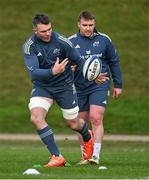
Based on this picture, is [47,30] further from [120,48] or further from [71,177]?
[120,48]

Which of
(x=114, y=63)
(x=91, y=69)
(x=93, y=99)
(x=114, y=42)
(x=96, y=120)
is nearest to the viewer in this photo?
(x=91, y=69)

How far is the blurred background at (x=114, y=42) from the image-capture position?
84.3 feet

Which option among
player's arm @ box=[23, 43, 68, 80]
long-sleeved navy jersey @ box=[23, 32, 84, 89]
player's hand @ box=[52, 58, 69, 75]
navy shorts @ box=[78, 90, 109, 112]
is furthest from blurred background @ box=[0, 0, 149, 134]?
player's hand @ box=[52, 58, 69, 75]

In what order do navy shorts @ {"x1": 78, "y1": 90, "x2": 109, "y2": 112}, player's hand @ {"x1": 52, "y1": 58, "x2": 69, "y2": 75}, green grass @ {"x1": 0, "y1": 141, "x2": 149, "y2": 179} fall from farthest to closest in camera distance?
1. navy shorts @ {"x1": 78, "y1": 90, "x2": 109, "y2": 112}
2. player's hand @ {"x1": 52, "y1": 58, "x2": 69, "y2": 75}
3. green grass @ {"x1": 0, "y1": 141, "x2": 149, "y2": 179}

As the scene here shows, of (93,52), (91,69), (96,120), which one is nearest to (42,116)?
(91,69)

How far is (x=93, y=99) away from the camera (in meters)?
14.1

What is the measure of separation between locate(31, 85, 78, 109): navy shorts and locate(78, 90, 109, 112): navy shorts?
0.59m

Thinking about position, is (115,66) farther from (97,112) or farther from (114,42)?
(114,42)

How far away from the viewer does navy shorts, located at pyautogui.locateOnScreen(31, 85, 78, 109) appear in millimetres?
13281

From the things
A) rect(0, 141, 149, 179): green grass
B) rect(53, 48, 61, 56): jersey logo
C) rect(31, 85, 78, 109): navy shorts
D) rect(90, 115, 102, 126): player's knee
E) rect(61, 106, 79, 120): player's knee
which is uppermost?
rect(53, 48, 61, 56): jersey logo

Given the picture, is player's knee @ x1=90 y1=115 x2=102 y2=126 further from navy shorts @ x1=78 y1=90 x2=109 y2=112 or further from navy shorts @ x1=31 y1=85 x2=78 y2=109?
navy shorts @ x1=31 y1=85 x2=78 y2=109

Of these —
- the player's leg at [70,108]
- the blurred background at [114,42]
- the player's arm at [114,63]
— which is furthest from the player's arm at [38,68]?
the blurred background at [114,42]

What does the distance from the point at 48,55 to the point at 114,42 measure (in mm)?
18972

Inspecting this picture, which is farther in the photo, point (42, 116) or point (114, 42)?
point (114, 42)
